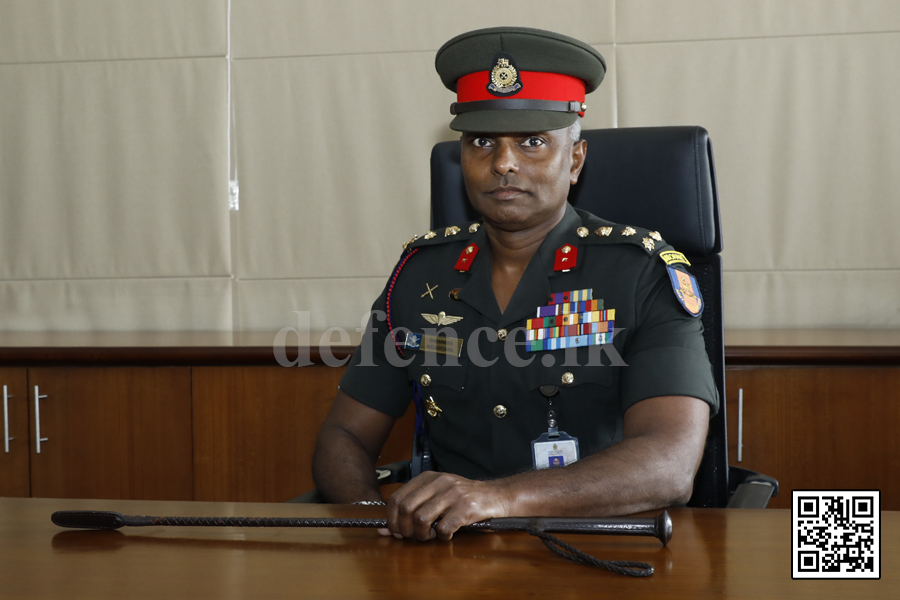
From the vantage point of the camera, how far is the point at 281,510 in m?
1.00

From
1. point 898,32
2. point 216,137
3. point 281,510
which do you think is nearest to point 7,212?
point 216,137

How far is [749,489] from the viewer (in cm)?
132

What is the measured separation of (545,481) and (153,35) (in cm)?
237

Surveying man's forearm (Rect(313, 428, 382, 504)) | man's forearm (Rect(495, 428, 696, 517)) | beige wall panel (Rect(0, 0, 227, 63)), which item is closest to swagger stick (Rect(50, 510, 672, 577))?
man's forearm (Rect(495, 428, 696, 517))

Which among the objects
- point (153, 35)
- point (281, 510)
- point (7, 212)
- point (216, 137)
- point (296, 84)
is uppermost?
point (153, 35)

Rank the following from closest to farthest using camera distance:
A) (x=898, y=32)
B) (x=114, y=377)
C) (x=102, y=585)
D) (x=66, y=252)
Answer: (x=102, y=585) → (x=114, y=377) → (x=898, y=32) → (x=66, y=252)

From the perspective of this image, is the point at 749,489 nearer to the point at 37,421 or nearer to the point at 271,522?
the point at 271,522

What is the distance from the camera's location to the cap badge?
1.47 meters

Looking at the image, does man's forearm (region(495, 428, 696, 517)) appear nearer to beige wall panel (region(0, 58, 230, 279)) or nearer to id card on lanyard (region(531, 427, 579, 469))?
id card on lanyard (region(531, 427, 579, 469))

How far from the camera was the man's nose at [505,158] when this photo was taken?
4.84ft

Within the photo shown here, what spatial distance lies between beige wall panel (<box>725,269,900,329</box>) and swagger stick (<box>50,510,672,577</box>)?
1832 mm

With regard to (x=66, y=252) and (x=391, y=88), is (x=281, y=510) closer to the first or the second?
(x=391, y=88)

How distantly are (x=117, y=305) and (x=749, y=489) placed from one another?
7.49 feet

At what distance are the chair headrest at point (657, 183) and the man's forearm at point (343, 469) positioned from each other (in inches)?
27.3
